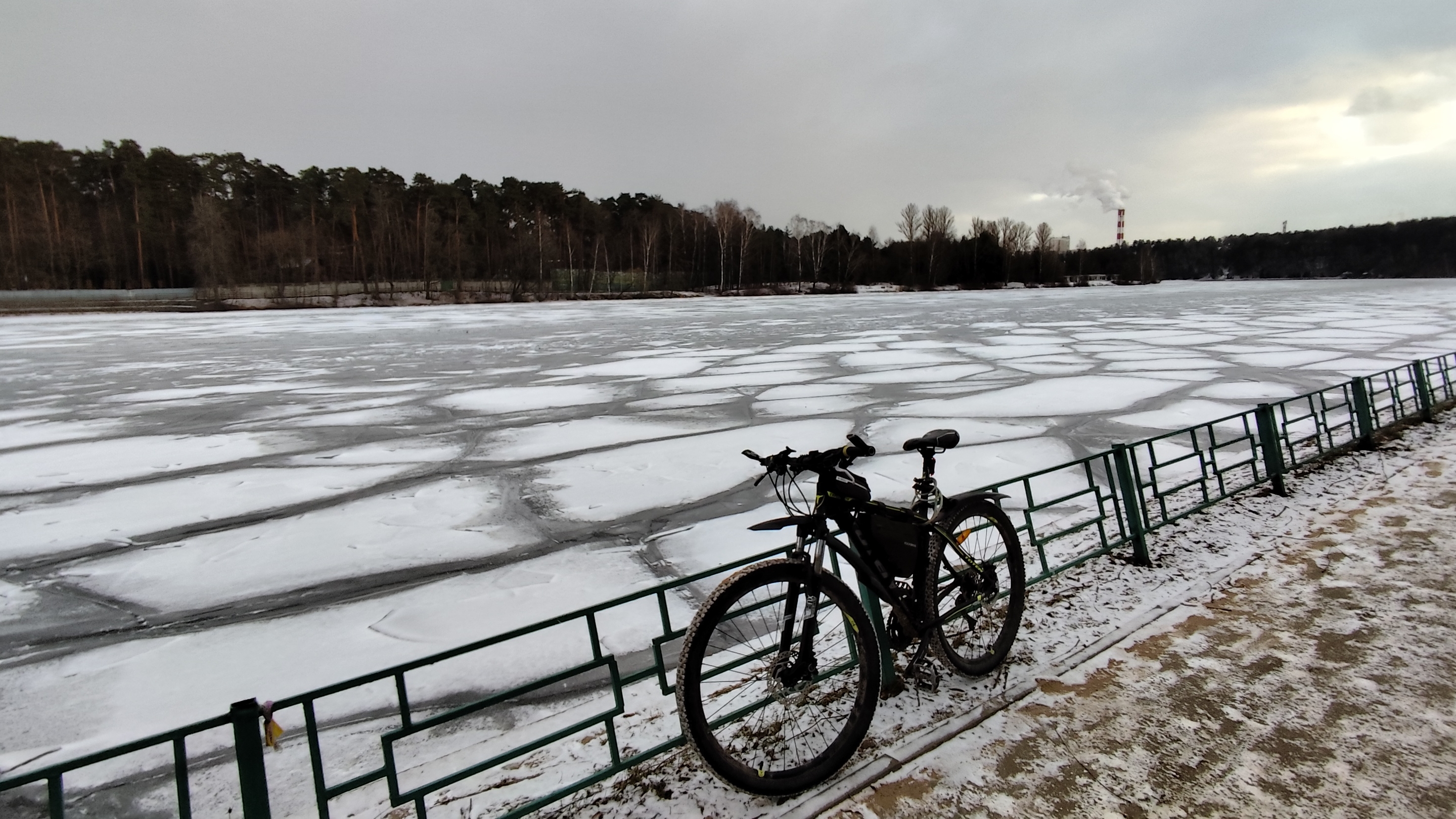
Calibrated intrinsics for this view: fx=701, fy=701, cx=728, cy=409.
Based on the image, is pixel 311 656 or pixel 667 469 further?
pixel 667 469

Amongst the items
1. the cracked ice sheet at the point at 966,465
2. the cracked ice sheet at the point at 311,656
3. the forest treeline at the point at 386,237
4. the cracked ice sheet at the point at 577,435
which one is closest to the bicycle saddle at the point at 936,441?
the cracked ice sheet at the point at 311,656

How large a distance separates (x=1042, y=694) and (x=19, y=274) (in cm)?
6883

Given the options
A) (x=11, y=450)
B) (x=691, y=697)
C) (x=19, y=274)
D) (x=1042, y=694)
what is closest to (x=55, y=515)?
(x=11, y=450)

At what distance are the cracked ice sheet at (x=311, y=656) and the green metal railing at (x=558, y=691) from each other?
0.10ft

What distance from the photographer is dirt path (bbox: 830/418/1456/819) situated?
193 cm

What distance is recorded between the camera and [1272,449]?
4453mm

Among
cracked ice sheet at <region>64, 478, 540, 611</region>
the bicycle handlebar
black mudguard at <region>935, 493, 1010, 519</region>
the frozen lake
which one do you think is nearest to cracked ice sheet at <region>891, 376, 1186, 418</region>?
the frozen lake

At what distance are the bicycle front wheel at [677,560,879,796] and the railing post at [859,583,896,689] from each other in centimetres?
11

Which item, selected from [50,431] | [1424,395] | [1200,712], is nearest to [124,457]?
[50,431]

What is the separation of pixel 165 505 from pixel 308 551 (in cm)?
182

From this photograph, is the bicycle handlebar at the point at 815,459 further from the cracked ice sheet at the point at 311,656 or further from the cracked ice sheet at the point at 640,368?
the cracked ice sheet at the point at 640,368

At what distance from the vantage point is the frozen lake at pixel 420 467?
10.6ft

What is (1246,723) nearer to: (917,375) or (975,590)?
(975,590)

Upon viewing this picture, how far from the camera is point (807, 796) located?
201 centimetres
